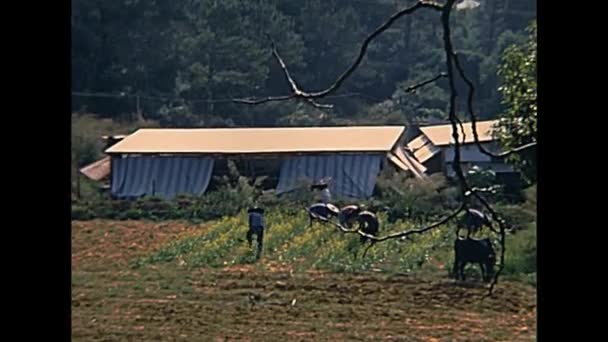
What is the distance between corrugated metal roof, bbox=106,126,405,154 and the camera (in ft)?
8.46

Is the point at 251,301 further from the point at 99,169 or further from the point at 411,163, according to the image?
the point at 411,163

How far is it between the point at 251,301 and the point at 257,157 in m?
0.58

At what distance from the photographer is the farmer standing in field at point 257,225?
2938 millimetres

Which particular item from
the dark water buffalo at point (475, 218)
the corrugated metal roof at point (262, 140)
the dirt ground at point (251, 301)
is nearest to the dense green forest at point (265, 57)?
the corrugated metal roof at point (262, 140)

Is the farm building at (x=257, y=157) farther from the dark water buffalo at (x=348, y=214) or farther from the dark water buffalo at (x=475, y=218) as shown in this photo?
the dark water buffalo at (x=475, y=218)

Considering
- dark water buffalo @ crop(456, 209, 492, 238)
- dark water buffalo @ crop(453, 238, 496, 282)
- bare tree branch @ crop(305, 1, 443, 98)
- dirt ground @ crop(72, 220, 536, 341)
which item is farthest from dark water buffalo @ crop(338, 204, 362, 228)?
bare tree branch @ crop(305, 1, 443, 98)

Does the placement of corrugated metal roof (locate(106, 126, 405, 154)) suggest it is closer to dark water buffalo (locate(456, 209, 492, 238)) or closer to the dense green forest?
the dense green forest

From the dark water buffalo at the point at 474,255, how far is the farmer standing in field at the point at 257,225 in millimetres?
616

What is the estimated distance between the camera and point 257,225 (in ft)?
9.99

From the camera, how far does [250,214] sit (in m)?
2.95
